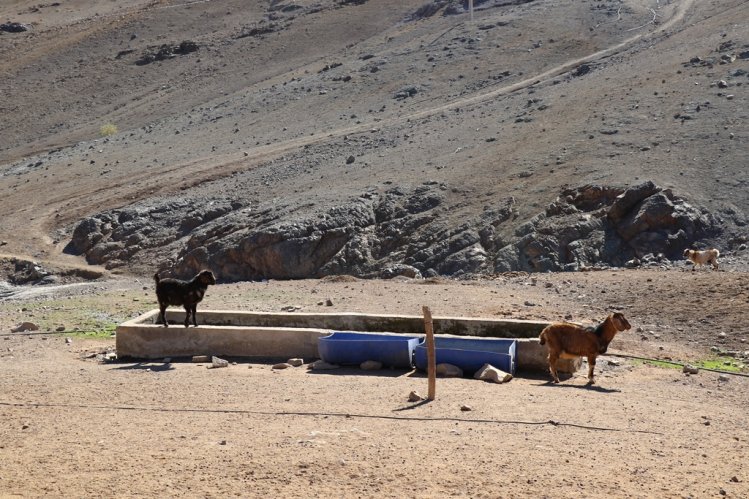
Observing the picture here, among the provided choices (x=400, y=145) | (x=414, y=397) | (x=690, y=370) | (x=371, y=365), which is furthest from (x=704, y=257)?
(x=400, y=145)

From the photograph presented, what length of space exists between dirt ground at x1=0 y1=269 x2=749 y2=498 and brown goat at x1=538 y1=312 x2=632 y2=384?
496 millimetres

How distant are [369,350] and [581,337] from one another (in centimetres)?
324

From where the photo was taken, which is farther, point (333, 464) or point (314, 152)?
point (314, 152)

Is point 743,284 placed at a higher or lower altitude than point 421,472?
lower

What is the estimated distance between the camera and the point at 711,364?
15273mm

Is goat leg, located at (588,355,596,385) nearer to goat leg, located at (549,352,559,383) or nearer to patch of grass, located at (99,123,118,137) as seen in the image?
goat leg, located at (549,352,559,383)

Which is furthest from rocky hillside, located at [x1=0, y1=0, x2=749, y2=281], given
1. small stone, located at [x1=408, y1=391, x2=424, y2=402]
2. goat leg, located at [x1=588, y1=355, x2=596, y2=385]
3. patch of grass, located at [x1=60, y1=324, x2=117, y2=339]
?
small stone, located at [x1=408, y1=391, x2=424, y2=402]

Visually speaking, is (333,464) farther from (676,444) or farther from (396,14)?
(396,14)

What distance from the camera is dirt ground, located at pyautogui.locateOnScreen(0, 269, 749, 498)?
9289 mm

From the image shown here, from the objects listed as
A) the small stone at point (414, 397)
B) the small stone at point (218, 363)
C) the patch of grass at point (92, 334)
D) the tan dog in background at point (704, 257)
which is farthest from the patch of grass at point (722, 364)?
the patch of grass at point (92, 334)

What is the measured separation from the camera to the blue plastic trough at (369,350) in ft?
48.8

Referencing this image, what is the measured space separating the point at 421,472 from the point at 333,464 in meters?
0.85

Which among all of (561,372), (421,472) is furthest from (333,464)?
(561,372)

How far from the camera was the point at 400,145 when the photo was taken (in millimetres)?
35781
